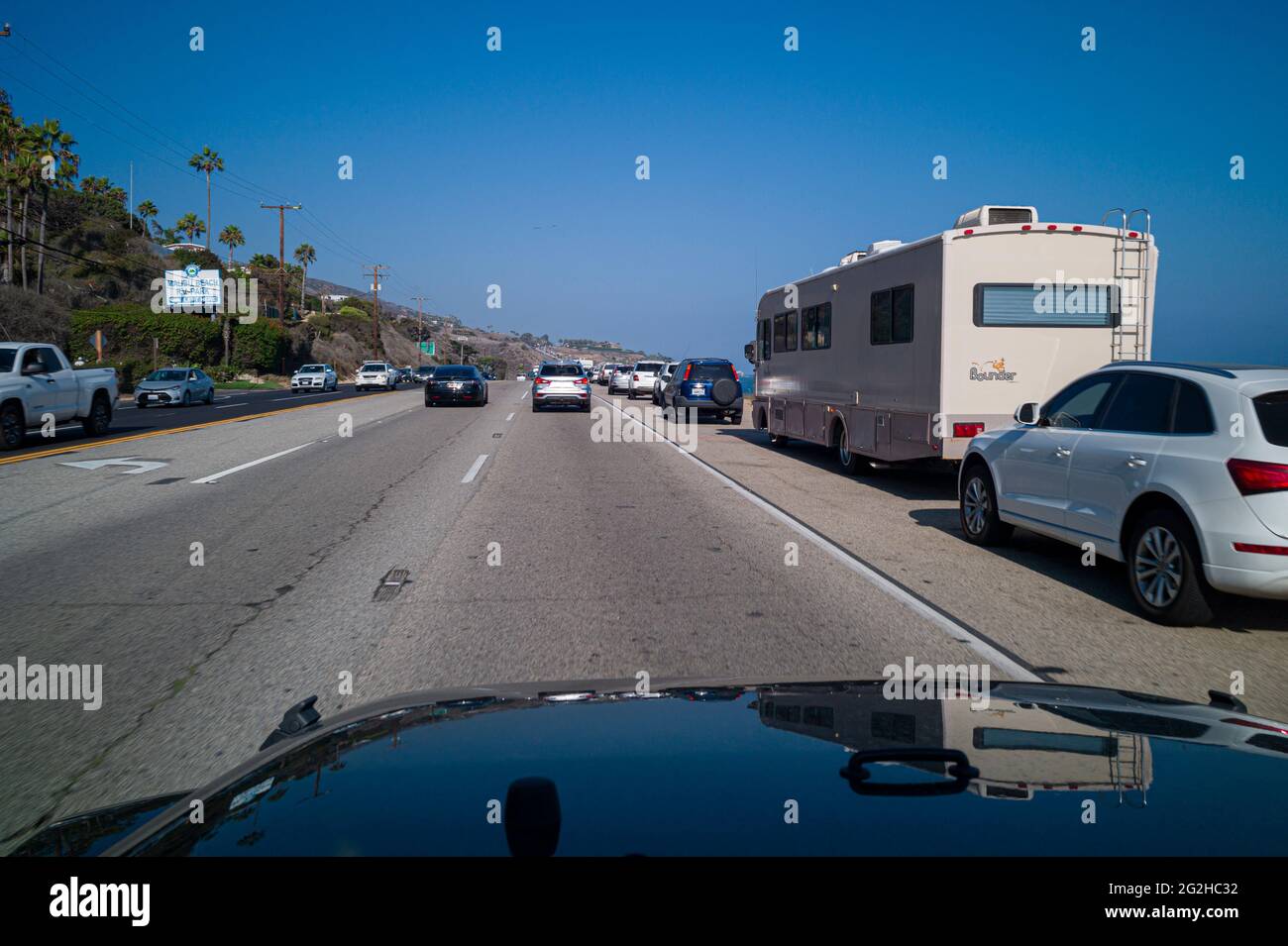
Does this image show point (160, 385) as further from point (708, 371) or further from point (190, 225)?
point (190, 225)

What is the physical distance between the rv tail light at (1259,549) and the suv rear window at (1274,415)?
2.24 feet

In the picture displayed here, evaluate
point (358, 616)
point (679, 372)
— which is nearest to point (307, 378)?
point (679, 372)

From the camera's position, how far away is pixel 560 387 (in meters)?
34.7

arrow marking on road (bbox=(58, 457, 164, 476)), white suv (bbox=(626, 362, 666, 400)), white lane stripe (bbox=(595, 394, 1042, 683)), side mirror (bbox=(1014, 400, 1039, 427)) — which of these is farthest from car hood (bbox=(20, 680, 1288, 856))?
white suv (bbox=(626, 362, 666, 400))

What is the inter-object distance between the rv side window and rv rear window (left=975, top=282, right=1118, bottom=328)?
4.00ft

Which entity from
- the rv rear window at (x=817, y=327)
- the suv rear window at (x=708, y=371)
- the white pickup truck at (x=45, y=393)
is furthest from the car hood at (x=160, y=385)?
the rv rear window at (x=817, y=327)

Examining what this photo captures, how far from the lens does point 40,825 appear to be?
11.9 feet

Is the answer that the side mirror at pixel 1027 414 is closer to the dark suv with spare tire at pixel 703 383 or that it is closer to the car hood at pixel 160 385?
the dark suv with spare tire at pixel 703 383

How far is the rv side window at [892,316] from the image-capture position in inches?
523

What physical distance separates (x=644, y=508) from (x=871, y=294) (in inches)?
196

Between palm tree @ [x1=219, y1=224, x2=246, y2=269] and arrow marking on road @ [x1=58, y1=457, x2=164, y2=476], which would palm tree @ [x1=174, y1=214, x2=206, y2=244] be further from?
arrow marking on road @ [x1=58, y1=457, x2=164, y2=476]

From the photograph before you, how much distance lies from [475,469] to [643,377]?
108ft

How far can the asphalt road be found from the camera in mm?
5094
